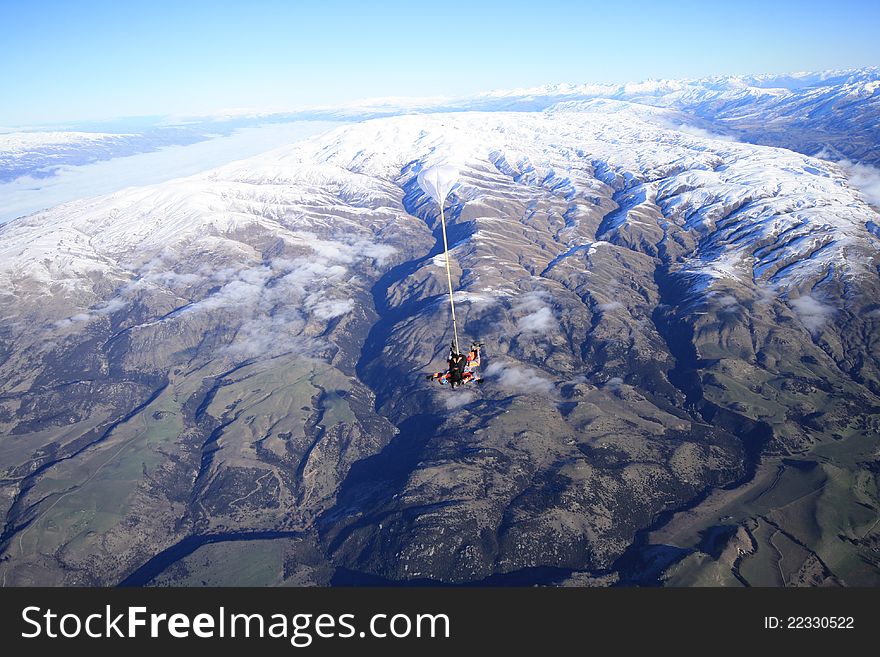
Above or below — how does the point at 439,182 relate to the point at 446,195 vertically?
above

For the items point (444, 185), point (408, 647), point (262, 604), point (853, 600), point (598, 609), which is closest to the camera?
point (262, 604)

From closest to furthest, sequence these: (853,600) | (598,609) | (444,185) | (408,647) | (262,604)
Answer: (262,604) < (408,647) < (444,185) < (598,609) < (853,600)

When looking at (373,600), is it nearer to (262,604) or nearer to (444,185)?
(262,604)

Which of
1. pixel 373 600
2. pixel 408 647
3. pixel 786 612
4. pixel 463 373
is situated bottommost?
pixel 786 612

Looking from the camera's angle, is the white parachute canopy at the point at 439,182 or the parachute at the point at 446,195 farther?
the parachute at the point at 446,195

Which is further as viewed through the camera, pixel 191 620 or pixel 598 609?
pixel 598 609

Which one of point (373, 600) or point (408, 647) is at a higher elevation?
point (373, 600)

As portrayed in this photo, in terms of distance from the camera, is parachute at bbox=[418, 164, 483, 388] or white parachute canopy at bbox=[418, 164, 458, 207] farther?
parachute at bbox=[418, 164, 483, 388]

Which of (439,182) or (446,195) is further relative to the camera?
(446,195)

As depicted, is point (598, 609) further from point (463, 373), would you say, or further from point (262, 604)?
point (262, 604)

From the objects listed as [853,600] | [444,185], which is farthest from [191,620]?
[853,600]
